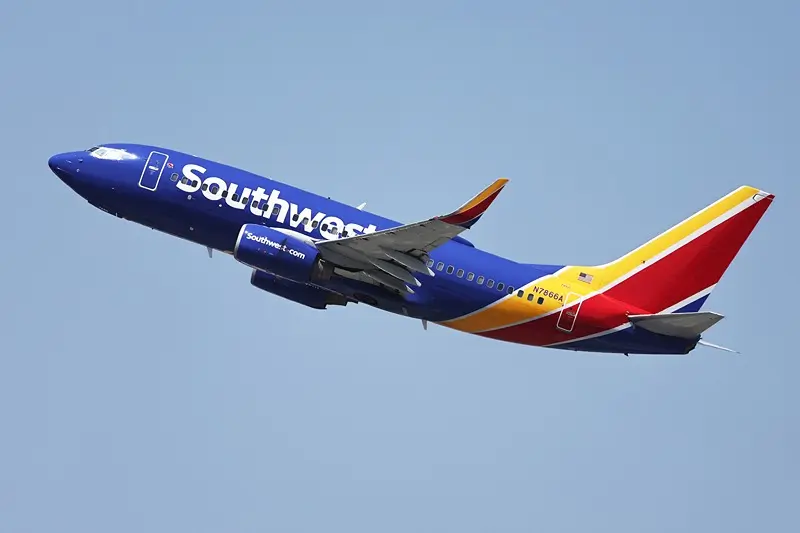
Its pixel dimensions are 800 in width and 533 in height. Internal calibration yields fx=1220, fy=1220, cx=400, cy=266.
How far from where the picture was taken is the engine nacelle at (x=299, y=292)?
55.4m

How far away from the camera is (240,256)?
50.9 m

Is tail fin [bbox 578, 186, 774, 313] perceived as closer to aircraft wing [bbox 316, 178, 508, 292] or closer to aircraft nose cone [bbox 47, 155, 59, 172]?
aircraft wing [bbox 316, 178, 508, 292]

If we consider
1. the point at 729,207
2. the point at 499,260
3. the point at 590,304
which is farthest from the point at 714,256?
the point at 499,260

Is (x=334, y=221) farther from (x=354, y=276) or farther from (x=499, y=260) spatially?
(x=499, y=260)

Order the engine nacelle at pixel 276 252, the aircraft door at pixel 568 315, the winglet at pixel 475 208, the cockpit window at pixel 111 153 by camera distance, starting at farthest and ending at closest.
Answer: the cockpit window at pixel 111 153
the aircraft door at pixel 568 315
the engine nacelle at pixel 276 252
the winglet at pixel 475 208

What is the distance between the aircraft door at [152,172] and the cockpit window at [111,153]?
951 mm

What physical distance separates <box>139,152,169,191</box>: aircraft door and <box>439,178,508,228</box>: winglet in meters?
14.0

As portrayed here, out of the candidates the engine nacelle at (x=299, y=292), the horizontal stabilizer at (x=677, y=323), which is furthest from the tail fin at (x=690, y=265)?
the engine nacelle at (x=299, y=292)

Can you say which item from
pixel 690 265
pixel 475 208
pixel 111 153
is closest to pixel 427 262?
pixel 475 208

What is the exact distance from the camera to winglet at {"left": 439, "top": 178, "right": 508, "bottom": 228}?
46188 millimetres

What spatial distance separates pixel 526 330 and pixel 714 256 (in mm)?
9061

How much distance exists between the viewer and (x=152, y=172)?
53.8m

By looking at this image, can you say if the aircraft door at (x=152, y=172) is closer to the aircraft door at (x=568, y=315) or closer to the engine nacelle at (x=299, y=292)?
the engine nacelle at (x=299, y=292)

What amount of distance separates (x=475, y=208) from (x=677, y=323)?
440 inches
